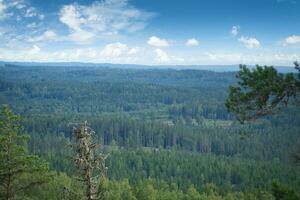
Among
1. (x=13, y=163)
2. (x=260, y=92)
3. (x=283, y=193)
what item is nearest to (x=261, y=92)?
(x=260, y=92)

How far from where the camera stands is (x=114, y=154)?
123812 mm

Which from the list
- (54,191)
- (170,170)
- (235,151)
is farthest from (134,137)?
(54,191)

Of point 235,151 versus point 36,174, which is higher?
point 36,174

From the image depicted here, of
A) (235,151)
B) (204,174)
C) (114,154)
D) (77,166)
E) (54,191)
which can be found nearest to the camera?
(77,166)

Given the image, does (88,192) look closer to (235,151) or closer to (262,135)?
(235,151)

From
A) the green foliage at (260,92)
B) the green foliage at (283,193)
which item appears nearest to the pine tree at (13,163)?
the green foliage at (260,92)

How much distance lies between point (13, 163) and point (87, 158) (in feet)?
23.5

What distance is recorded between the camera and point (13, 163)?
22.0m

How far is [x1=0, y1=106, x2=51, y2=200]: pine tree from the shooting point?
21.9 metres

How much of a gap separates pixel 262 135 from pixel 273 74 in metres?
158

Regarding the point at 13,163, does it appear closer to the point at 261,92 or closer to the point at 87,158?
the point at 87,158

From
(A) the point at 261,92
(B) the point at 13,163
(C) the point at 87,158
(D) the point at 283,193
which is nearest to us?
(D) the point at 283,193

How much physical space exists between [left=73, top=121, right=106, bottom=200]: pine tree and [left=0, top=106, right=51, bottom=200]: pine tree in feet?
21.1

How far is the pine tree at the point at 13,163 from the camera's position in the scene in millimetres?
21922
